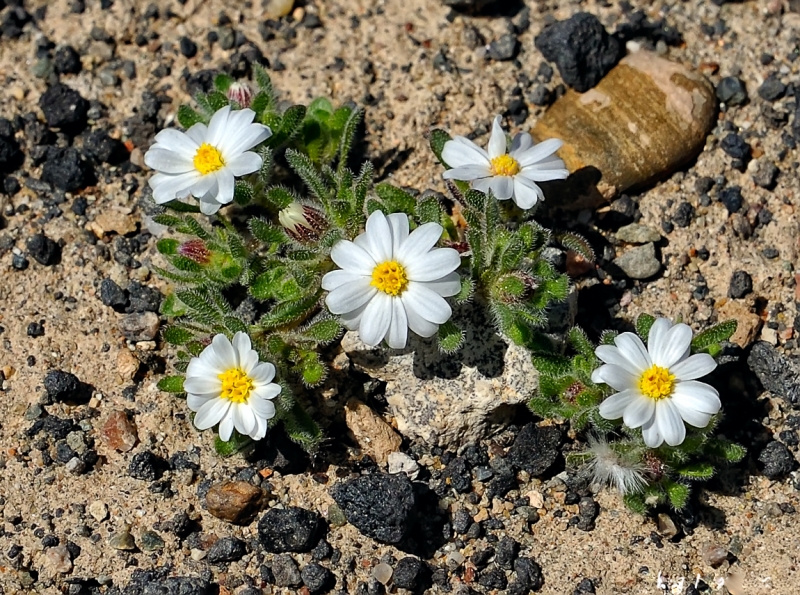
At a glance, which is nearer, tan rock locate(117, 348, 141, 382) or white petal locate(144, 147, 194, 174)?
white petal locate(144, 147, 194, 174)

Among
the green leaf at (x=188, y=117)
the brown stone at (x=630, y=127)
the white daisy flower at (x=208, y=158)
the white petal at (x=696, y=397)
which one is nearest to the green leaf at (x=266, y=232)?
the white daisy flower at (x=208, y=158)

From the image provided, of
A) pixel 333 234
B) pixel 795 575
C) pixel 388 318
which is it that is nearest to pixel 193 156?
pixel 333 234

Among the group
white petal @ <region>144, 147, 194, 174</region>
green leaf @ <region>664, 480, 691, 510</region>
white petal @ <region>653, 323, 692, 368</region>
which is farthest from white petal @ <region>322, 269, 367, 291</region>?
green leaf @ <region>664, 480, 691, 510</region>

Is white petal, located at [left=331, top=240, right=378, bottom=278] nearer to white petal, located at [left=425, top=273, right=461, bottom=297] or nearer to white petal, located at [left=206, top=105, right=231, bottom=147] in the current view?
white petal, located at [left=425, top=273, right=461, bottom=297]

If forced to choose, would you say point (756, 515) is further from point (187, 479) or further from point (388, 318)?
point (187, 479)

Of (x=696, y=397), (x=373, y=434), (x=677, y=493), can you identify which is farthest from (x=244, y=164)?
(x=677, y=493)

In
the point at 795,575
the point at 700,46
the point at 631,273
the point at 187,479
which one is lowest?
the point at 795,575

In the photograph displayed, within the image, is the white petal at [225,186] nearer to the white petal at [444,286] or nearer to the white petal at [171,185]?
the white petal at [171,185]
